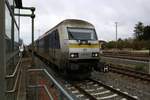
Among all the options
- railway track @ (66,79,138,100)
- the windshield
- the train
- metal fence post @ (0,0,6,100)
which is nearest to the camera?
metal fence post @ (0,0,6,100)

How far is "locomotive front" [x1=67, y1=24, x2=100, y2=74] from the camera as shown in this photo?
13.9m

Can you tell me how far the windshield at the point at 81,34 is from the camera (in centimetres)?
1435

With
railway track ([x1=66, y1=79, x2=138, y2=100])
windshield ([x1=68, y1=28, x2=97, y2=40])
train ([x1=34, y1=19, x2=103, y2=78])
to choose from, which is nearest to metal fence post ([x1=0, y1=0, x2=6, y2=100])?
railway track ([x1=66, y1=79, x2=138, y2=100])

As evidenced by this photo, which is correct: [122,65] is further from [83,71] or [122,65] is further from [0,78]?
[0,78]

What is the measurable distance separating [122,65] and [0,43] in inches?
778

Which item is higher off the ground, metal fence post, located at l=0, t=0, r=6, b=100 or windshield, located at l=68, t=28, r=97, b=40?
windshield, located at l=68, t=28, r=97, b=40

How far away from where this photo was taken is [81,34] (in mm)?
14617

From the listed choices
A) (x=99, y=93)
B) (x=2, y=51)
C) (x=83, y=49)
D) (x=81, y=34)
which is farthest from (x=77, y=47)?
(x=2, y=51)

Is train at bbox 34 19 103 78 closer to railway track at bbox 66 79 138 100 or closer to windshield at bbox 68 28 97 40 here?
windshield at bbox 68 28 97 40

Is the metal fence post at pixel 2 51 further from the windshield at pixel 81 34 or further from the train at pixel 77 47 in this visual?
the windshield at pixel 81 34

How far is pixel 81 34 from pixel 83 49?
878mm

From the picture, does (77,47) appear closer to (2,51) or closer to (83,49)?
(83,49)

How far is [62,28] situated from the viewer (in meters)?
14.6

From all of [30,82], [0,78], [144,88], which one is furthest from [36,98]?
[144,88]
